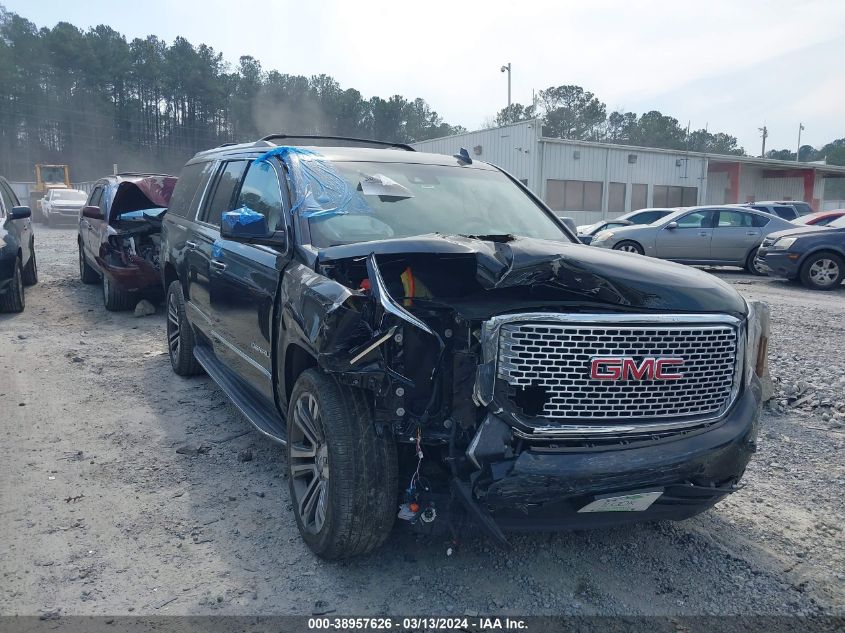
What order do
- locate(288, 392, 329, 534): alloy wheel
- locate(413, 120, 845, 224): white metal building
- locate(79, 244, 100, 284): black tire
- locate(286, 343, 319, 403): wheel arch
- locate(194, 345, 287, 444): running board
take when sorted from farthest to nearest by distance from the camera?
locate(413, 120, 845, 224): white metal building → locate(79, 244, 100, 284): black tire → locate(194, 345, 287, 444): running board → locate(286, 343, 319, 403): wheel arch → locate(288, 392, 329, 534): alloy wheel

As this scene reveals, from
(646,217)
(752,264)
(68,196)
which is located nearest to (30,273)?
(752,264)

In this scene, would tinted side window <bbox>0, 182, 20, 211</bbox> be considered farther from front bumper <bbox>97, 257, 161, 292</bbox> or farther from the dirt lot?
the dirt lot

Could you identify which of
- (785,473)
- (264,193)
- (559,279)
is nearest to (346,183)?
(264,193)

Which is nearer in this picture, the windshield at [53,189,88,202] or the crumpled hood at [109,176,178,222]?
the crumpled hood at [109,176,178,222]

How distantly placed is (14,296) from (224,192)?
580cm

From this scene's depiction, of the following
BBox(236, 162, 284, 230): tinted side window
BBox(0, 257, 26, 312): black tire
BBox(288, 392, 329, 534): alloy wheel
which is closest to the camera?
BBox(288, 392, 329, 534): alloy wheel

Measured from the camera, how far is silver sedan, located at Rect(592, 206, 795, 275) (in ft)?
49.3

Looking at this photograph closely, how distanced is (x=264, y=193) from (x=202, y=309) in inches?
53.0

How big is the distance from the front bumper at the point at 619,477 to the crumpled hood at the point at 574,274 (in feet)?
1.80

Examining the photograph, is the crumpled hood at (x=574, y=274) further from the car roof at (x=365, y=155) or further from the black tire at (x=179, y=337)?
the black tire at (x=179, y=337)

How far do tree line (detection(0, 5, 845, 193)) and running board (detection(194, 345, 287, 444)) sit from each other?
5436 cm

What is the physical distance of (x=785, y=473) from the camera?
432cm

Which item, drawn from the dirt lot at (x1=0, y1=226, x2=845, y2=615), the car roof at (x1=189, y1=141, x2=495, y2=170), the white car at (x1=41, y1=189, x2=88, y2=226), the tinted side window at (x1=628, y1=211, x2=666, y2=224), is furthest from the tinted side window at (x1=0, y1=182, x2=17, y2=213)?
the white car at (x1=41, y1=189, x2=88, y2=226)

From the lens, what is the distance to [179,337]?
6.30 metres
